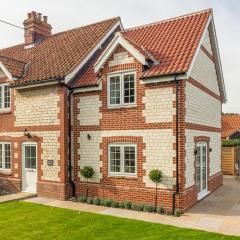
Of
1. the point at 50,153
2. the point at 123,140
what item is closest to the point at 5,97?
the point at 50,153

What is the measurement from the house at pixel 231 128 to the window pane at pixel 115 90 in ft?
79.4

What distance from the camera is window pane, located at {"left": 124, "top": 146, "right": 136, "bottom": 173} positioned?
13953 mm

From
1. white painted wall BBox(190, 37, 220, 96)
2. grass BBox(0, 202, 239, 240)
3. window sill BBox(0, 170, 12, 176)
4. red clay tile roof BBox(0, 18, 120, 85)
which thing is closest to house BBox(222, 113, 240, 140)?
white painted wall BBox(190, 37, 220, 96)

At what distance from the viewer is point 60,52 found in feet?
61.1

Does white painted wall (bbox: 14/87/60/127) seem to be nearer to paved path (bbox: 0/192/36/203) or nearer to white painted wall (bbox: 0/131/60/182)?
white painted wall (bbox: 0/131/60/182)

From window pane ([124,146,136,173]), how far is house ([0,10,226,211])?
43 mm

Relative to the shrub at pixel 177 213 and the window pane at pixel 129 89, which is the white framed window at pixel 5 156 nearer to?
the window pane at pixel 129 89

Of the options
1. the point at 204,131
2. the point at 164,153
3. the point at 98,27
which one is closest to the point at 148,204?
the point at 164,153

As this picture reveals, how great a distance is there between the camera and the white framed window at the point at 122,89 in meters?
14.2

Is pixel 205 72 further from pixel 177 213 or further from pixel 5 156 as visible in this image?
pixel 5 156

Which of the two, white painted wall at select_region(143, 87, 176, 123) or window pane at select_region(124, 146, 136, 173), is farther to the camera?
window pane at select_region(124, 146, 136, 173)

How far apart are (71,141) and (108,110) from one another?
2.52 meters

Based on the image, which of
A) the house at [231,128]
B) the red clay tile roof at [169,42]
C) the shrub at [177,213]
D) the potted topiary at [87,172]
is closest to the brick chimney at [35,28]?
the red clay tile roof at [169,42]

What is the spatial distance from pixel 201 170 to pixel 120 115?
5.02 m
